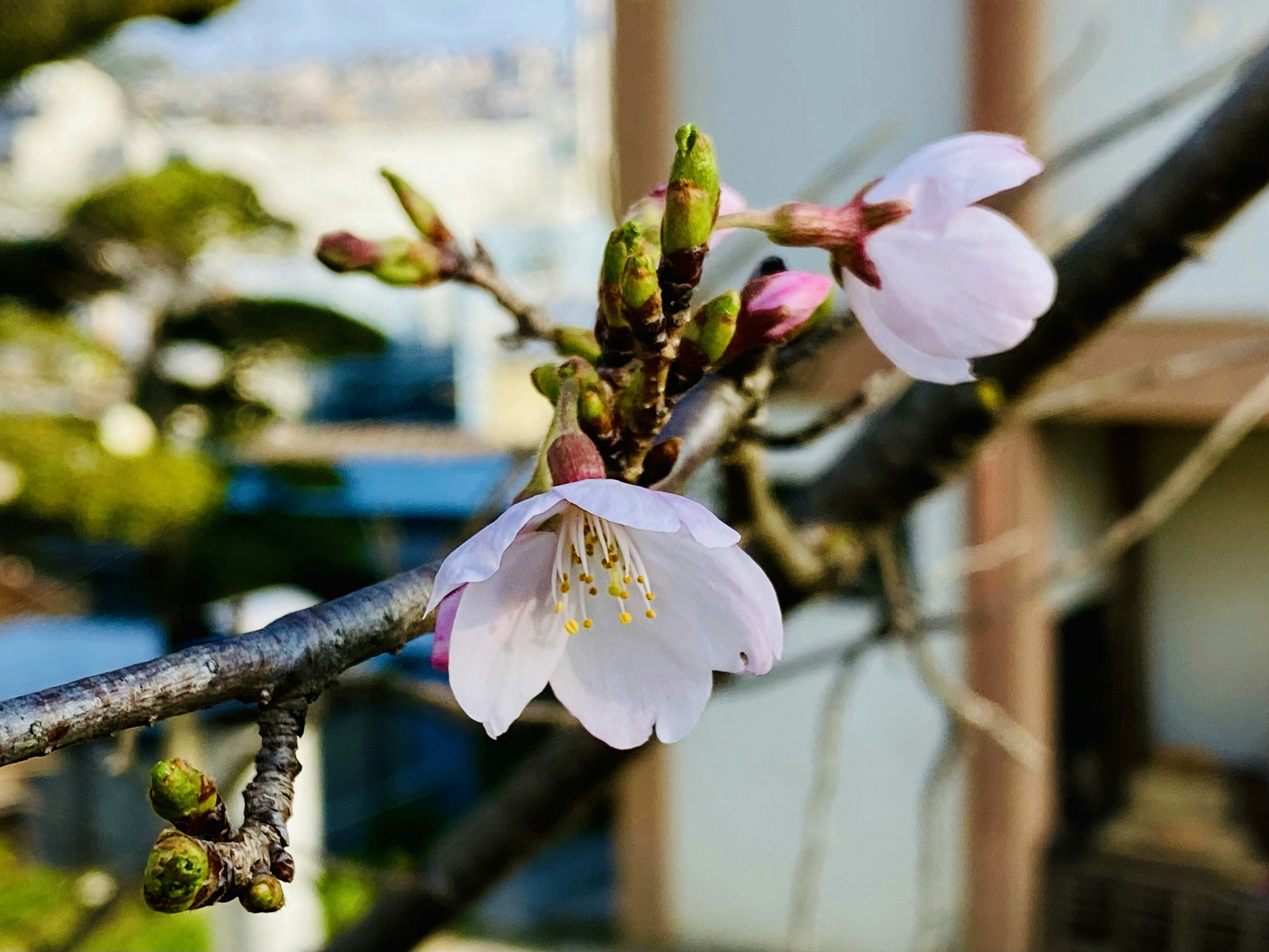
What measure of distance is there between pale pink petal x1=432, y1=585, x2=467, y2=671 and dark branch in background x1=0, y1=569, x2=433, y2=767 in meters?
0.01

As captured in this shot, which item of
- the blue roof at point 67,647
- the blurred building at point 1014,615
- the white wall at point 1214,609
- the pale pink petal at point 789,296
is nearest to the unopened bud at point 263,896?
the pale pink petal at point 789,296

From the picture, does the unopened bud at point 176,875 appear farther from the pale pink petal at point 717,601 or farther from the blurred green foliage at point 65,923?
the blurred green foliage at point 65,923

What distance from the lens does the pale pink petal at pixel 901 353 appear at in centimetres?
40

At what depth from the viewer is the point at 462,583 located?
0.34 metres

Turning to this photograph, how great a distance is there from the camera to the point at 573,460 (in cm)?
34

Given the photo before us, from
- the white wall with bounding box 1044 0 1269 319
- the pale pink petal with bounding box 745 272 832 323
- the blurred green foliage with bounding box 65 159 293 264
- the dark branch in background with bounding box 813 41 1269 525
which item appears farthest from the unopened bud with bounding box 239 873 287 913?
the blurred green foliage with bounding box 65 159 293 264

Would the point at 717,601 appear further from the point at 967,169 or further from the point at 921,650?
the point at 921,650

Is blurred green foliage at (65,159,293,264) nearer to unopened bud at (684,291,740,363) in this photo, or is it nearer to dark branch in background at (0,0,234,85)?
dark branch in background at (0,0,234,85)

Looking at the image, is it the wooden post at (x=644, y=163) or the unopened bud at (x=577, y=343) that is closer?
the unopened bud at (x=577, y=343)

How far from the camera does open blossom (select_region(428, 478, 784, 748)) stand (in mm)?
339

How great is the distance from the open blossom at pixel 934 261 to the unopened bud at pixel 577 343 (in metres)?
0.08

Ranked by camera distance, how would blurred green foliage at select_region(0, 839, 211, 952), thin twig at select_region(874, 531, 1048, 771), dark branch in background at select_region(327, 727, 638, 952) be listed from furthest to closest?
blurred green foliage at select_region(0, 839, 211, 952)
thin twig at select_region(874, 531, 1048, 771)
dark branch in background at select_region(327, 727, 638, 952)

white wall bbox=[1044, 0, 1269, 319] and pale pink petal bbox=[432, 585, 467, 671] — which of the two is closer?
pale pink petal bbox=[432, 585, 467, 671]

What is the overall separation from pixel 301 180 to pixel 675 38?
6031 millimetres
